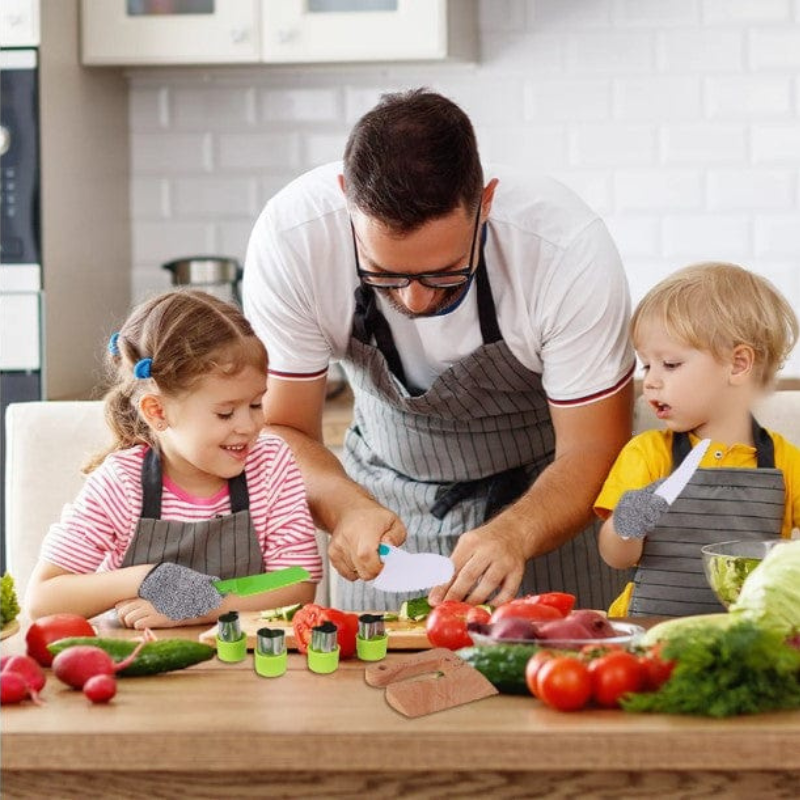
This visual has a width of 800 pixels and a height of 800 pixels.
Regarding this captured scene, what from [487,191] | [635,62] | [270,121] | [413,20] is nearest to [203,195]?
[270,121]

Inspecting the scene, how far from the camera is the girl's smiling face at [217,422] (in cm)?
206

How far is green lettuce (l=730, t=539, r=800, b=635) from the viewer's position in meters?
1.50

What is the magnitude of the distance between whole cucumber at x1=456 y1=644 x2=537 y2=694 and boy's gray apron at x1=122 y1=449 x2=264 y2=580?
25.6 inches

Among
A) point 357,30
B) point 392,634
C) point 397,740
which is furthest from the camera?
point 357,30

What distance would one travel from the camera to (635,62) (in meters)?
3.92

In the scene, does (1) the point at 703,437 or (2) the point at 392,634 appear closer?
(2) the point at 392,634

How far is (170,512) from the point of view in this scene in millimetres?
2084

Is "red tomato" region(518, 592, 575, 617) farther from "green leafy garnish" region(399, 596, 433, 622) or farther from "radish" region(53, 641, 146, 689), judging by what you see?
"radish" region(53, 641, 146, 689)

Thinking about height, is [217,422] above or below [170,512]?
above

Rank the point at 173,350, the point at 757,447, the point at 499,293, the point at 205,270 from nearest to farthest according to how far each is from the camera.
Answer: the point at 173,350
the point at 757,447
the point at 499,293
the point at 205,270

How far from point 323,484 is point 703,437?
635mm

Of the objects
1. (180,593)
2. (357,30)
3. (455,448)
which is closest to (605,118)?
(357,30)

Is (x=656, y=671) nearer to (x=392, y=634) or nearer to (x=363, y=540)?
(x=392, y=634)

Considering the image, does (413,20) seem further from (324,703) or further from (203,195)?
(324,703)
